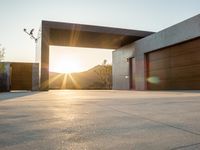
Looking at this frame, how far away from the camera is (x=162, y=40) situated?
19906 millimetres

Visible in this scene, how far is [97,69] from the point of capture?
48938mm

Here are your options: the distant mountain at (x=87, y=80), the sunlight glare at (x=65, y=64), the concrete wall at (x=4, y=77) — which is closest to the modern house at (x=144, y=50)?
the concrete wall at (x=4, y=77)

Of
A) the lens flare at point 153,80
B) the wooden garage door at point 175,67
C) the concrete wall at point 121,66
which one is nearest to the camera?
the wooden garage door at point 175,67

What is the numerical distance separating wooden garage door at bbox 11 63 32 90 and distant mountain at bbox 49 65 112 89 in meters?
18.8

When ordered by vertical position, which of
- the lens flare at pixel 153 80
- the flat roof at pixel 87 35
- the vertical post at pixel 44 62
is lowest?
the lens flare at pixel 153 80

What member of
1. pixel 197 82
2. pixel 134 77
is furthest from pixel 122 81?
pixel 197 82

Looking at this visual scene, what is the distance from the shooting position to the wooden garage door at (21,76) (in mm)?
22484

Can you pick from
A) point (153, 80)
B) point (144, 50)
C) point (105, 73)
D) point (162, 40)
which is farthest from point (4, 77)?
point (105, 73)

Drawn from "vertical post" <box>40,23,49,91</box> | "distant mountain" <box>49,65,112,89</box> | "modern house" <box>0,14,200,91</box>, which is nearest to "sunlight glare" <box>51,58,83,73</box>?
"distant mountain" <box>49,65,112,89</box>

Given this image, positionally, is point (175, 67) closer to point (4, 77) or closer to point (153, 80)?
point (153, 80)

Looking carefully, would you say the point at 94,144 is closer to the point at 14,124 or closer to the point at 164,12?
the point at 14,124

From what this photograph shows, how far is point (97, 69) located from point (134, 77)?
76.9 feet

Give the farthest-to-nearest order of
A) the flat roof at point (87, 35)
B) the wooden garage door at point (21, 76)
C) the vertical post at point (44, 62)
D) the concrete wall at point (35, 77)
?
the wooden garage door at point (21, 76) < the flat roof at point (87, 35) < the concrete wall at point (35, 77) < the vertical post at point (44, 62)

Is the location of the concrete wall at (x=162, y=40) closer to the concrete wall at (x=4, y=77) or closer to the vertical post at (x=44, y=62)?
the vertical post at (x=44, y=62)
